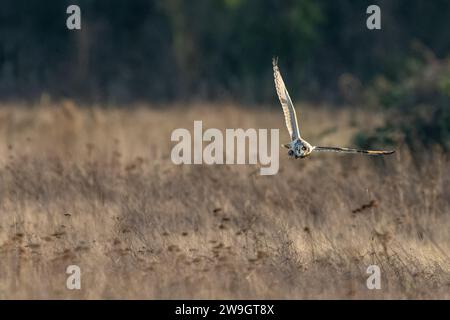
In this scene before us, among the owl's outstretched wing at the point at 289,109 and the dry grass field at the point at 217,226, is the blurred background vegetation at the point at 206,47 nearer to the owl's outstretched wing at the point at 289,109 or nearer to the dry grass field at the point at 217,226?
the dry grass field at the point at 217,226

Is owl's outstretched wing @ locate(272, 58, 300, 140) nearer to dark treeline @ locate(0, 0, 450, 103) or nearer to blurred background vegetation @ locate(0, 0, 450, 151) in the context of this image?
blurred background vegetation @ locate(0, 0, 450, 151)

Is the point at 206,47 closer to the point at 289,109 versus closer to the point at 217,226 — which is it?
the point at 217,226

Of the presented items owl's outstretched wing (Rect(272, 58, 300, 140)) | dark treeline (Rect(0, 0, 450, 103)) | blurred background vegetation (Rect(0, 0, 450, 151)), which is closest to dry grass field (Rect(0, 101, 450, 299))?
owl's outstretched wing (Rect(272, 58, 300, 140))

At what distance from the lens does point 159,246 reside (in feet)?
28.7

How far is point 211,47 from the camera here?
26.2 meters

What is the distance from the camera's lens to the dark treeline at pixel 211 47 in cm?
2398

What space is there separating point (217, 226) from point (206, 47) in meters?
17.0

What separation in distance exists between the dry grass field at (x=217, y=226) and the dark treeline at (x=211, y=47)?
9.86 m

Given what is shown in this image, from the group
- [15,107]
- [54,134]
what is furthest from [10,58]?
[54,134]

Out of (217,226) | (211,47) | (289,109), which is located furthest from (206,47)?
(289,109)

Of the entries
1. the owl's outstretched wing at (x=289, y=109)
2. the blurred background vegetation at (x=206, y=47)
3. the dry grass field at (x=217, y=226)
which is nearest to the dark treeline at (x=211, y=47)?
the blurred background vegetation at (x=206, y=47)

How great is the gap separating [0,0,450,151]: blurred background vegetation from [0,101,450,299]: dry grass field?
861 cm

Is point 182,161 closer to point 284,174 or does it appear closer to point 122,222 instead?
point 284,174
